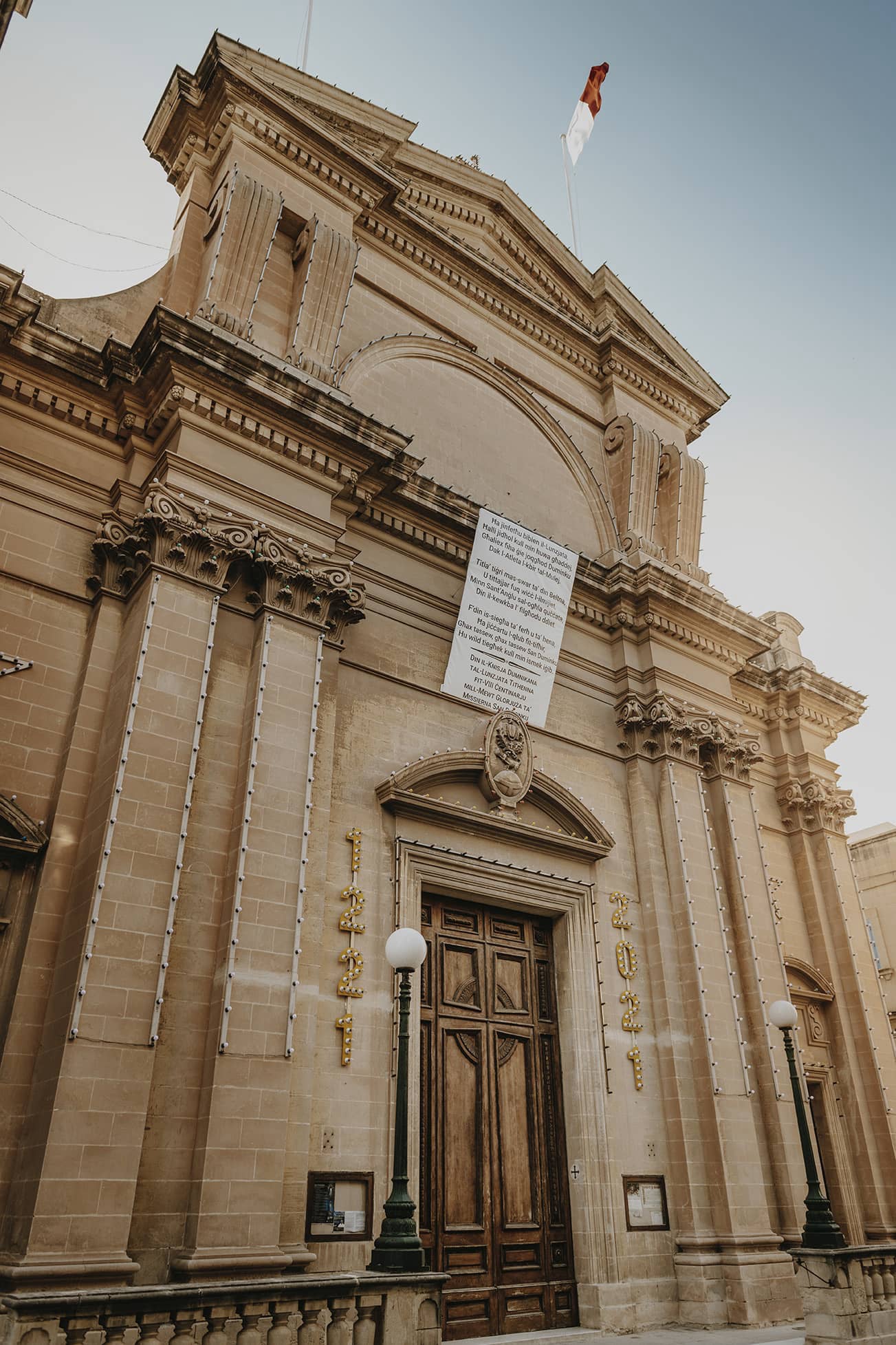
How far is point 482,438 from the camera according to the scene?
16.4 metres

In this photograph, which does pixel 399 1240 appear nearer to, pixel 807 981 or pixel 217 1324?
pixel 217 1324

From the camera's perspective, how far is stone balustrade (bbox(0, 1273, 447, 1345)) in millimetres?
6160

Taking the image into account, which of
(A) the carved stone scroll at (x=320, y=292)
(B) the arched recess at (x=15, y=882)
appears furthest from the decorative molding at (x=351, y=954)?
(A) the carved stone scroll at (x=320, y=292)

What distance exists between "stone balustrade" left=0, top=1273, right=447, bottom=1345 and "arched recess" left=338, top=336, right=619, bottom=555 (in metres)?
10.9

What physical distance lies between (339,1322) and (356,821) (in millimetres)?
5394

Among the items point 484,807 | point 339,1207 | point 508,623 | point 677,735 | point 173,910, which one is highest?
point 508,623

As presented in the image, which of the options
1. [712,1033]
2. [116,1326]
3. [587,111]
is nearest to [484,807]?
[712,1033]

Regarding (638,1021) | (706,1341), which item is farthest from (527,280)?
(706,1341)

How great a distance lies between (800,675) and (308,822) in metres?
12.5

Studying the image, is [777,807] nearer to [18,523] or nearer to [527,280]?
[527,280]

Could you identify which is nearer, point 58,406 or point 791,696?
point 58,406

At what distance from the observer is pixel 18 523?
10625 mm

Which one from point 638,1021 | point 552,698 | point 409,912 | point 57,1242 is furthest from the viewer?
point 552,698

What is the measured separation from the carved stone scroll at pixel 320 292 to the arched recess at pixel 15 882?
22.3 feet
